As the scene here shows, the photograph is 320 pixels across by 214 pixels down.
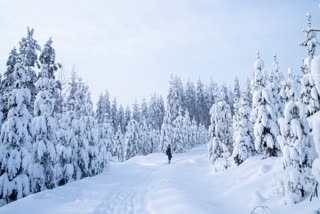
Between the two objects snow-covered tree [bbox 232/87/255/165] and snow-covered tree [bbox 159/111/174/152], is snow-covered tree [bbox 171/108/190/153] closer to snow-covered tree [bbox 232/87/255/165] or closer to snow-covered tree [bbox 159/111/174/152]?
snow-covered tree [bbox 159/111/174/152]

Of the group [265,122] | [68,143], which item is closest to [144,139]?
A: [68,143]

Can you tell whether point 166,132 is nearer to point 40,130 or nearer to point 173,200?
point 40,130

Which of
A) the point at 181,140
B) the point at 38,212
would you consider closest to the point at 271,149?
the point at 38,212

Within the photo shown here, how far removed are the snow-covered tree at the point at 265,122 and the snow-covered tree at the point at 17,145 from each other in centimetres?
1436

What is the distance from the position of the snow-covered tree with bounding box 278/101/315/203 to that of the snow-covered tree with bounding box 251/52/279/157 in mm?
8664

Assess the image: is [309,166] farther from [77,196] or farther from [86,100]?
[86,100]

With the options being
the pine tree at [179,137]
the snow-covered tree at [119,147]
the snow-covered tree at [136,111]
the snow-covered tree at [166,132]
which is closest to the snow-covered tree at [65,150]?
the snow-covered tree at [166,132]

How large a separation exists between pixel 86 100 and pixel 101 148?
5061mm

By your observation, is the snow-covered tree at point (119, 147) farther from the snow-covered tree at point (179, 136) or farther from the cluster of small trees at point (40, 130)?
the cluster of small trees at point (40, 130)

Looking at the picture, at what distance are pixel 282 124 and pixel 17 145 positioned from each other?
1556 centimetres

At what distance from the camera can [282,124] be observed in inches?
430

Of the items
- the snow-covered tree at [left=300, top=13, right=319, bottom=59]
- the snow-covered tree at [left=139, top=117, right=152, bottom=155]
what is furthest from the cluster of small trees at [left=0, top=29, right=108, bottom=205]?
the snow-covered tree at [left=139, top=117, right=152, bottom=155]

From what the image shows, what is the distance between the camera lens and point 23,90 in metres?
19.5

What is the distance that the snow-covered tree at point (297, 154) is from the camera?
32.6ft
